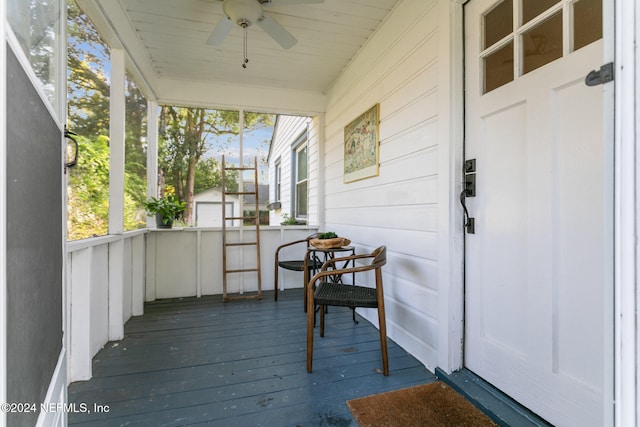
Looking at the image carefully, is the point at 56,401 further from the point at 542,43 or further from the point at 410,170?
the point at 542,43

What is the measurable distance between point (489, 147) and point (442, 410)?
1.43 meters

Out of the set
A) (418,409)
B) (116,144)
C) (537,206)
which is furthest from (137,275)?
(537,206)

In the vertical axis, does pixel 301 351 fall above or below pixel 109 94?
below

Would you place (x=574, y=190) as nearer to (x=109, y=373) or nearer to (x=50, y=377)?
(x=50, y=377)

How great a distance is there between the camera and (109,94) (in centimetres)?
232

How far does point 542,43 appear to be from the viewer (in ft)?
4.43

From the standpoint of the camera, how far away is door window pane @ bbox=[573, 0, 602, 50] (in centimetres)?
113

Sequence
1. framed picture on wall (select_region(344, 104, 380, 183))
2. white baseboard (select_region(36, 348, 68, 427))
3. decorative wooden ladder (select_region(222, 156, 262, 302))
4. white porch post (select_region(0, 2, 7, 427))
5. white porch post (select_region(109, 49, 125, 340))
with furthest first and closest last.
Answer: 1. decorative wooden ladder (select_region(222, 156, 262, 302))
2. framed picture on wall (select_region(344, 104, 380, 183))
3. white porch post (select_region(109, 49, 125, 340))
4. white baseboard (select_region(36, 348, 68, 427))
5. white porch post (select_region(0, 2, 7, 427))

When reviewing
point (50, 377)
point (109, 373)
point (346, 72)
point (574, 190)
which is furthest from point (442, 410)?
point (346, 72)

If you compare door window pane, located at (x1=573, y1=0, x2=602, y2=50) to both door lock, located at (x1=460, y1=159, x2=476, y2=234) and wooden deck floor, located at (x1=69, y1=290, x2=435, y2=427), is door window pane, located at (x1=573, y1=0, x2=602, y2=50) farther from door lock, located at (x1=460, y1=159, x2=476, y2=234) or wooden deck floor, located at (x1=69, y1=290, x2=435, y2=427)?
wooden deck floor, located at (x1=69, y1=290, x2=435, y2=427)

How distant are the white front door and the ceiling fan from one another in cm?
131

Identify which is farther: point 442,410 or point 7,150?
point 442,410

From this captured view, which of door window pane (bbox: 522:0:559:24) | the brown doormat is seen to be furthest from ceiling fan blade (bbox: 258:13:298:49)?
the brown doormat
